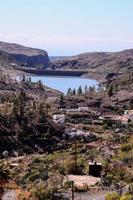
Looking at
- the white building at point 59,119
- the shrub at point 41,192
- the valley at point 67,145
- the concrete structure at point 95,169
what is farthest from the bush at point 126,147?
the white building at point 59,119

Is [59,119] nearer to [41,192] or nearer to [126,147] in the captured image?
[126,147]

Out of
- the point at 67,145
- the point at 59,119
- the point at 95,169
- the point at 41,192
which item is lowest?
the point at 67,145

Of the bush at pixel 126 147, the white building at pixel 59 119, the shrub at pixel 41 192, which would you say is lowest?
the white building at pixel 59 119

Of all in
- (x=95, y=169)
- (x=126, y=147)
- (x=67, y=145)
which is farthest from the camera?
(x=67, y=145)

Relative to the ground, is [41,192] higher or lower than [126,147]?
higher

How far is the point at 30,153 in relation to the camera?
67.4 m

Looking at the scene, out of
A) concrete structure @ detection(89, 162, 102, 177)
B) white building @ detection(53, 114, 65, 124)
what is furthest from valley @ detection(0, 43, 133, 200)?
white building @ detection(53, 114, 65, 124)

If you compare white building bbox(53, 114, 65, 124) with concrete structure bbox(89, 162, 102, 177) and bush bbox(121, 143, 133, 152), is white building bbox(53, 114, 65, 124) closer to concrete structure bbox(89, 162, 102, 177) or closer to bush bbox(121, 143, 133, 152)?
bush bbox(121, 143, 133, 152)

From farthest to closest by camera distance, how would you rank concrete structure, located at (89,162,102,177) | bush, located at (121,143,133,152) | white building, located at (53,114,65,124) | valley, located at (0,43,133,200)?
white building, located at (53,114,65,124)
bush, located at (121,143,133,152)
concrete structure, located at (89,162,102,177)
valley, located at (0,43,133,200)

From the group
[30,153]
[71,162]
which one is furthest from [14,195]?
[30,153]

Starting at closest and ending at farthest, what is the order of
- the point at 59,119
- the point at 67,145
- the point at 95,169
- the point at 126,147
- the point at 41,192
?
the point at 41,192, the point at 95,169, the point at 126,147, the point at 67,145, the point at 59,119

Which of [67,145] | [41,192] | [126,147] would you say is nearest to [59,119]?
[67,145]

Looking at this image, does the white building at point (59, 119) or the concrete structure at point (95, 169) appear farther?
the white building at point (59, 119)

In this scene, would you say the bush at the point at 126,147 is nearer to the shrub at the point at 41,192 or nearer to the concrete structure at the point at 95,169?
the concrete structure at the point at 95,169
